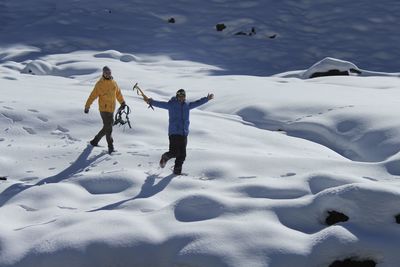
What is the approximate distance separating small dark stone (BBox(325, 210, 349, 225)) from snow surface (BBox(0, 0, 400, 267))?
2.2 inches

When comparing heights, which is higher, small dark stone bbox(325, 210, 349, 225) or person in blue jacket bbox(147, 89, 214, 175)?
person in blue jacket bbox(147, 89, 214, 175)

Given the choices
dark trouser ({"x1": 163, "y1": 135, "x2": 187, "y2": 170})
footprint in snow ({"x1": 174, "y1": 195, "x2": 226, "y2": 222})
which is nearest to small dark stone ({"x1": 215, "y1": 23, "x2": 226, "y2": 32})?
dark trouser ({"x1": 163, "y1": 135, "x2": 187, "y2": 170})

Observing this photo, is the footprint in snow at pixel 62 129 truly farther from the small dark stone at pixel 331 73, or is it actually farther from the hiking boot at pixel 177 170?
the small dark stone at pixel 331 73

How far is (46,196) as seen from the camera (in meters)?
8.05

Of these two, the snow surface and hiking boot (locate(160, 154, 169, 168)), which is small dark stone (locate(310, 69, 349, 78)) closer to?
the snow surface

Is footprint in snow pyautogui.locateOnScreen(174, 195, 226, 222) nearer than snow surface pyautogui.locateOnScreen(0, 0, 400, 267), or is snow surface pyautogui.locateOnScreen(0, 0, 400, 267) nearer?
snow surface pyautogui.locateOnScreen(0, 0, 400, 267)

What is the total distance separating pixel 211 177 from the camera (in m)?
8.88

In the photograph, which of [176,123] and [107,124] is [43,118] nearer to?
[107,124]

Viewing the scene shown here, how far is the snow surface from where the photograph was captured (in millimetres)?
6488

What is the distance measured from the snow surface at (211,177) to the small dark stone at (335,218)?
55 millimetres

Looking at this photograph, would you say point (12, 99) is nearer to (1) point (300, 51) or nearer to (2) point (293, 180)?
(2) point (293, 180)

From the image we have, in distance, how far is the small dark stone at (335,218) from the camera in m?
6.95

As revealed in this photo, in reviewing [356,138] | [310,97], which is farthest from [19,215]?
[310,97]

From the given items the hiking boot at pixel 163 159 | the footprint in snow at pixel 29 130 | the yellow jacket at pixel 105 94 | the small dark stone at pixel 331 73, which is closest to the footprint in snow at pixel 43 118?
the footprint in snow at pixel 29 130
